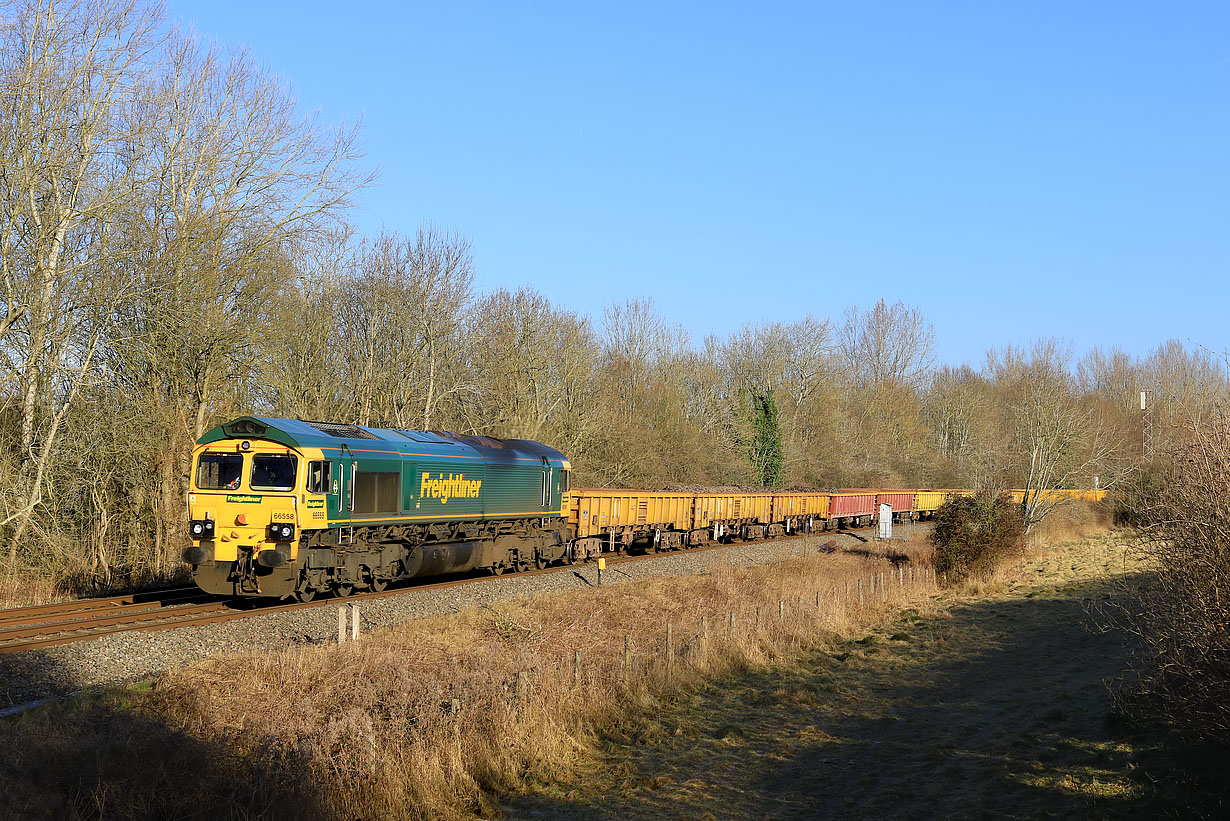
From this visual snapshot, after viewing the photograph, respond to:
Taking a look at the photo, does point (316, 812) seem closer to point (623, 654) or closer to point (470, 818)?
point (470, 818)

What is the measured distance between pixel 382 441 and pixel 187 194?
33.5ft

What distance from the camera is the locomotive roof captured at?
18188mm

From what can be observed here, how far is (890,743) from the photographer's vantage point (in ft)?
40.7

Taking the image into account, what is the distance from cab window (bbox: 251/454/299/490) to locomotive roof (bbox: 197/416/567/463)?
1.15ft

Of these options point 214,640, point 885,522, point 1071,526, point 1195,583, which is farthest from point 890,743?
point 1071,526

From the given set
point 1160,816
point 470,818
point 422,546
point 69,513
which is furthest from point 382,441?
point 1160,816

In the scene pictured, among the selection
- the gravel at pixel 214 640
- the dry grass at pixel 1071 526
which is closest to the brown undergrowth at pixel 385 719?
the gravel at pixel 214 640

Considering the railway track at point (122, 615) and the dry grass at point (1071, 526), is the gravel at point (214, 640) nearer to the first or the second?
the railway track at point (122, 615)

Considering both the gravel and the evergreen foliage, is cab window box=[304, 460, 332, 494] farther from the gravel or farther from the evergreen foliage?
the evergreen foliage

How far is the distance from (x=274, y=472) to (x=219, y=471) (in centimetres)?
131

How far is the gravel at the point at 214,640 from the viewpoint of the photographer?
12.0 meters

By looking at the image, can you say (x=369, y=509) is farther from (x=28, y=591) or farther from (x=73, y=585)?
(x=73, y=585)

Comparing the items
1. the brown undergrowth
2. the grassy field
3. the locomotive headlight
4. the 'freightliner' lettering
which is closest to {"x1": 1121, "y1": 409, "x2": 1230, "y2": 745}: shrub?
the grassy field

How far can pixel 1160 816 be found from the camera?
27.0 feet
